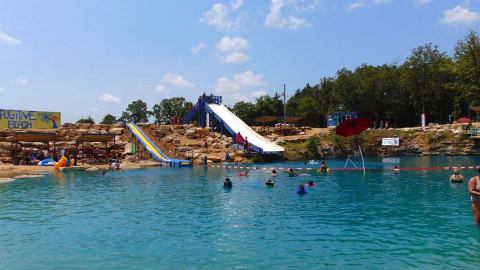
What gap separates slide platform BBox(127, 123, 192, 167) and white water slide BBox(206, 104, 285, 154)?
1153cm

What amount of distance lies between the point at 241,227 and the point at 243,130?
4720cm

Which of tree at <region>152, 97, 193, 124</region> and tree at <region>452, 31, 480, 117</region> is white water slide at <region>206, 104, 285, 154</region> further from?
tree at <region>452, 31, 480, 117</region>

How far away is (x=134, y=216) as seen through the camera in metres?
20.9

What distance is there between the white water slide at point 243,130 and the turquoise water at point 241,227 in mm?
26030

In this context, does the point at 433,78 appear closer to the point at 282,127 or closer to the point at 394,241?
the point at 282,127

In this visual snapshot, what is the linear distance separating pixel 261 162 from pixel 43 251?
41.6 metres

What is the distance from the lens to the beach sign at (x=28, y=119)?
58688 millimetres

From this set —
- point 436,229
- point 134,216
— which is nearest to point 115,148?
point 134,216

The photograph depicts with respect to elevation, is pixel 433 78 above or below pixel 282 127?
above

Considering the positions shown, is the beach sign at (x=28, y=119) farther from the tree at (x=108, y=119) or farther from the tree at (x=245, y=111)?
the tree at (x=245, y=111)

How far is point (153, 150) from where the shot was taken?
56531 millimetres

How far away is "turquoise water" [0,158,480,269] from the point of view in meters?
13.4

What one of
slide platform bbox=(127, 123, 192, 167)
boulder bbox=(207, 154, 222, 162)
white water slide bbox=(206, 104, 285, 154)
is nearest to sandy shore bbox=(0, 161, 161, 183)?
slide platform bbox=(127, 123, 192, 167)

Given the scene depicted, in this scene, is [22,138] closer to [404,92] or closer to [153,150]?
[153,150]
